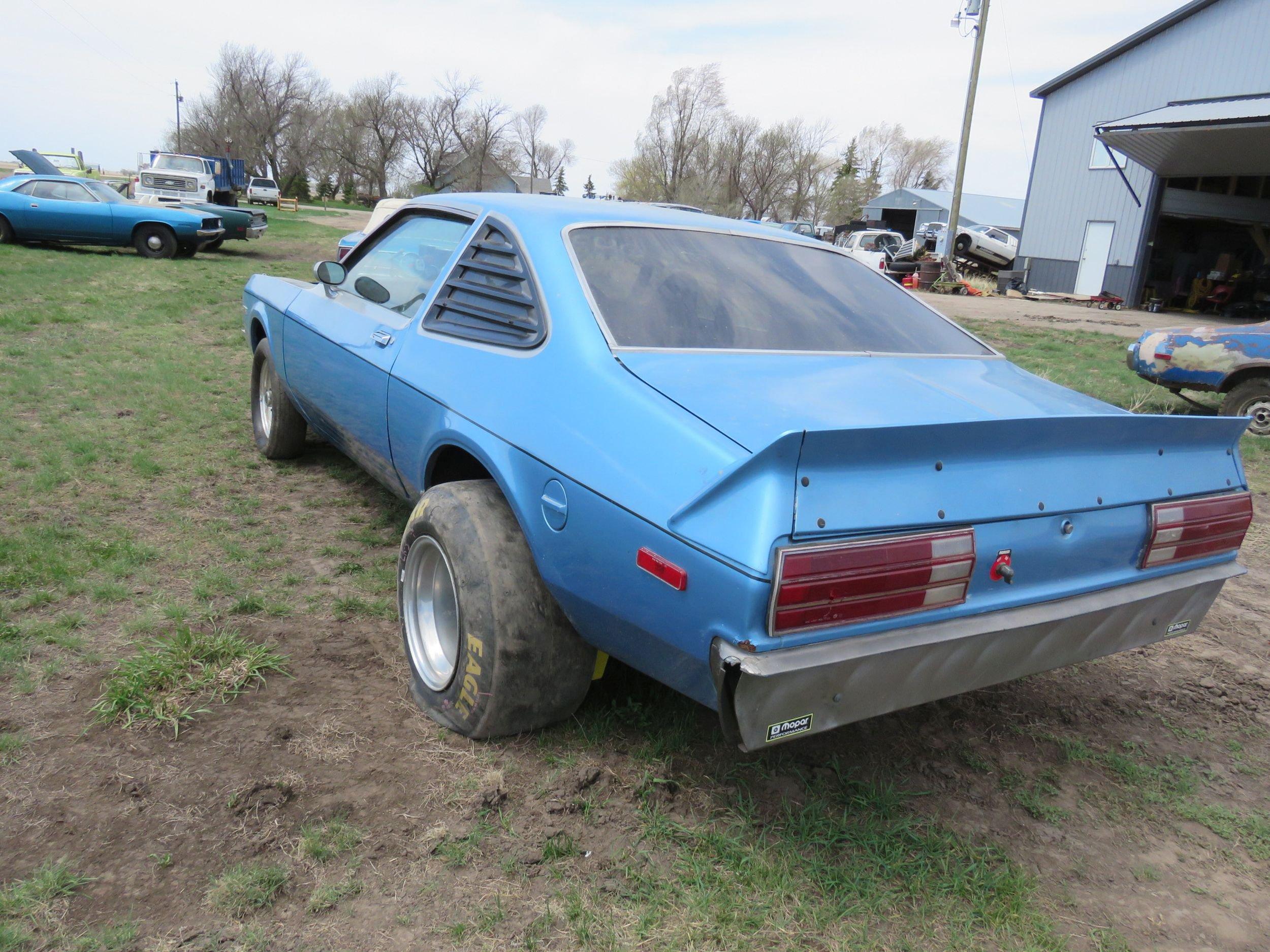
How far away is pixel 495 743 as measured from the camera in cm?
255

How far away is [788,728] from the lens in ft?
6.24

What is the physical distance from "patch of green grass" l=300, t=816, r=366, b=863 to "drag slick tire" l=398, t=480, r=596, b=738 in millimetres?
435

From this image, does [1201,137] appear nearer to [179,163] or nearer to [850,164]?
[179,163]

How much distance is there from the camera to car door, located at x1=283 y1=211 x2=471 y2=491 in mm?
3311

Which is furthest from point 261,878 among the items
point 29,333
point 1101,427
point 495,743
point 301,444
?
point 29,333

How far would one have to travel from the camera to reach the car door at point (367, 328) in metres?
3.31

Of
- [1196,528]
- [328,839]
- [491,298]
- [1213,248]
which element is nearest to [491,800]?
[328,839]

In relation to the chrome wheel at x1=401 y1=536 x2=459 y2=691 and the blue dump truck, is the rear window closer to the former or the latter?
the chrome wheel at x1=401 y1=536 x2=459 y2=691

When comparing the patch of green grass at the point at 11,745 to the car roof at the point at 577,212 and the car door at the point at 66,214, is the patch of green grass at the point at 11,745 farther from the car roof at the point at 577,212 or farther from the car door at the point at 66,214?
the car door at the point at 66,214

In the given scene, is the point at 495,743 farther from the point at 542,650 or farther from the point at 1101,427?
the point at 1101,427

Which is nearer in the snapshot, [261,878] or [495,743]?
[261,878]

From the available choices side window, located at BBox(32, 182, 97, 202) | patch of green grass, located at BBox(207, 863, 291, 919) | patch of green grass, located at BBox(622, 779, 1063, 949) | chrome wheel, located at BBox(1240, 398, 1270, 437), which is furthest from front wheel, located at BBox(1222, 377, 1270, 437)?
side window, located at BBox(32, 182, 97, 202)

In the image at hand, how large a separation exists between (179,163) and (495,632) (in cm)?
2539

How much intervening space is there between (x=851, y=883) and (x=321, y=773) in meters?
1.39
